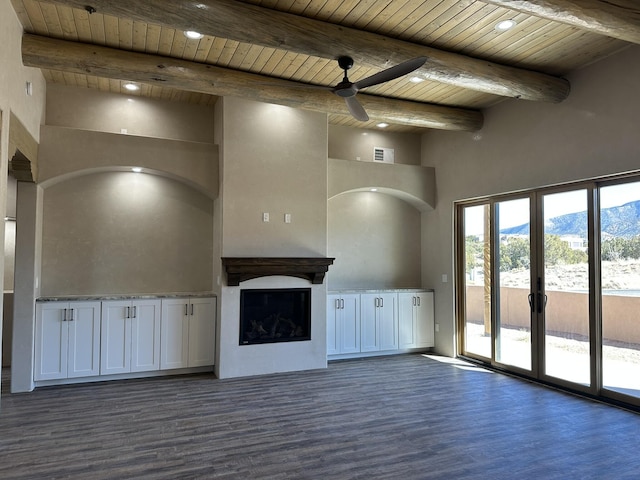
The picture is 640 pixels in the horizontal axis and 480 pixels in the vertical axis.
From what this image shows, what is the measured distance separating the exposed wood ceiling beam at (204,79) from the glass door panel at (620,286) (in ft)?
7.47

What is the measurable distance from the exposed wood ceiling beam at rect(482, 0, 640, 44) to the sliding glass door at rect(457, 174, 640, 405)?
5.27ft

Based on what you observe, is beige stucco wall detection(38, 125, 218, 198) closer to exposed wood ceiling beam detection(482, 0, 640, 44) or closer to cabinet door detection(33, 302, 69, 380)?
cabinet door detection(33, 302, 69, 380)

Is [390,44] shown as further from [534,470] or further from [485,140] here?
[534,470]

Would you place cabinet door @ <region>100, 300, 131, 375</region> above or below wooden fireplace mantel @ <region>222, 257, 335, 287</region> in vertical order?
Answer: below

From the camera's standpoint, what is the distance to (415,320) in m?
6.70

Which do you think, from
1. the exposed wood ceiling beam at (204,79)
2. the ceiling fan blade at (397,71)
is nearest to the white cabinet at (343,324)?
the exposed wood ceiling beam at (204,79)

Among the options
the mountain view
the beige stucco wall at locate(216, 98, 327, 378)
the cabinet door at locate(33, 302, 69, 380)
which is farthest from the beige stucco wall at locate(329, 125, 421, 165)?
the cabinet door at locate(33, 302, 69, 380)

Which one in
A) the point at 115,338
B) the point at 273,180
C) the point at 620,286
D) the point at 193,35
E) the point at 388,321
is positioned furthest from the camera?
the point at 388,321

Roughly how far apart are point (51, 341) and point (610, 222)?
6.21 meters

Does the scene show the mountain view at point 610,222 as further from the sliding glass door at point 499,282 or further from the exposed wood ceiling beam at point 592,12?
the exposed wood ceiling beam at point 592,12

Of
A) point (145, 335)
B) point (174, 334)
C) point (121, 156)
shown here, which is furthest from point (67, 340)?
point (121, 156)

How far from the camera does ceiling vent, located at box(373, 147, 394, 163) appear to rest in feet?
22.9

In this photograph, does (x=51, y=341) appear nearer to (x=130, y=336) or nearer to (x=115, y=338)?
(x=115, y=338)

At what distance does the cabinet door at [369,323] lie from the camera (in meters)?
6.32
